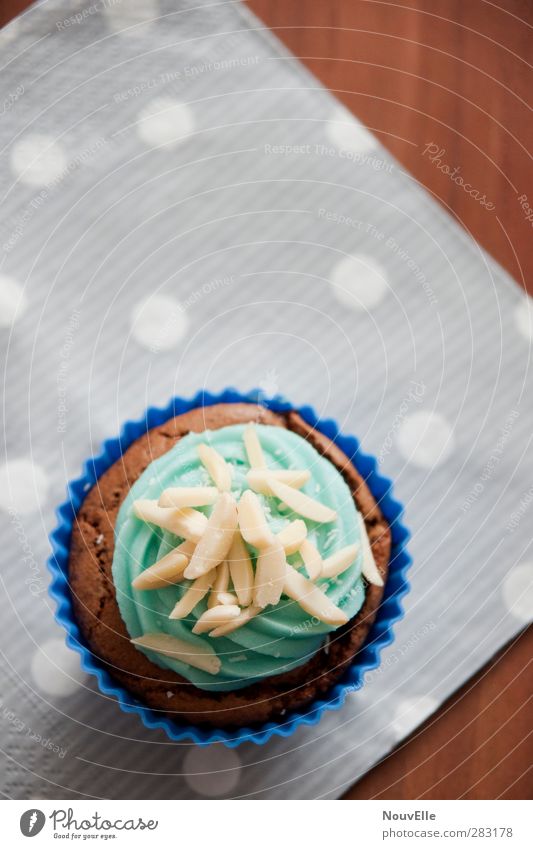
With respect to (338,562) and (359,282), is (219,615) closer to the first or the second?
(338,562)

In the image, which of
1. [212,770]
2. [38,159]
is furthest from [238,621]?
[38,159]

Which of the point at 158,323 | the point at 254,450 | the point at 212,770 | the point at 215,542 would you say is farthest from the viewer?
the point at 158,323

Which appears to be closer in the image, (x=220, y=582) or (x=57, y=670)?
(x=220, y=582)

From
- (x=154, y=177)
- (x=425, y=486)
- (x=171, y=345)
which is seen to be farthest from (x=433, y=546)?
(x=154, y=177)

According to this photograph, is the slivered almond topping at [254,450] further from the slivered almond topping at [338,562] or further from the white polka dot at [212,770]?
the white polka dot at [212,770]

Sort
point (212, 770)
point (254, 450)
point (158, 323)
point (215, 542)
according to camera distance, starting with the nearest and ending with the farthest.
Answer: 1. point (215, 542)
2. point (254, 450)
3. point (212, 770)
4. point (158, 323)

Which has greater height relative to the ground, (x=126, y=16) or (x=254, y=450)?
(x=126, y=16)

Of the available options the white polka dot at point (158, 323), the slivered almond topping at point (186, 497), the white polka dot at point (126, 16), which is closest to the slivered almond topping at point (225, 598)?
the slivered almond topping at point (186, 497)
